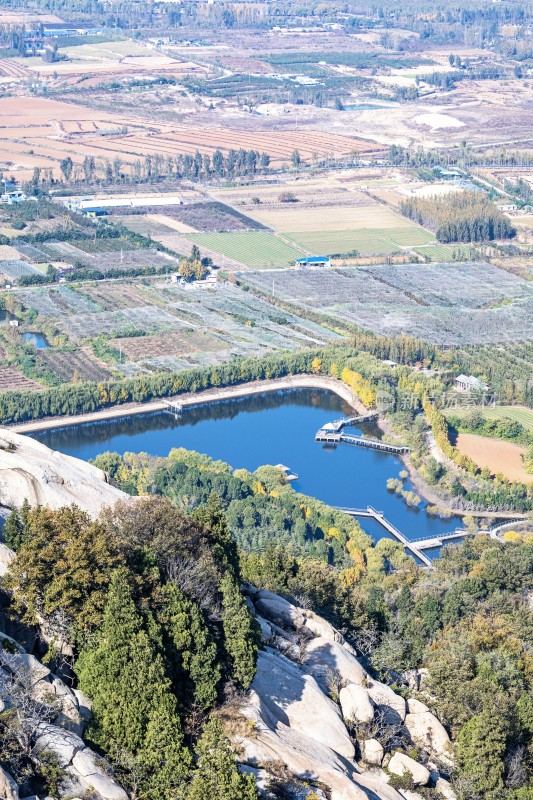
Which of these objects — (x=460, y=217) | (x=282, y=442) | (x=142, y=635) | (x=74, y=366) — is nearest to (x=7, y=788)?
(x=142, y=635)

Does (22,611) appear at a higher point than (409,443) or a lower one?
higher

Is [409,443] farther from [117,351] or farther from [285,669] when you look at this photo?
[285,669]

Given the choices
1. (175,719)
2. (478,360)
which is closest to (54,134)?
(478,360)

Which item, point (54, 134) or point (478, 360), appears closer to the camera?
point (478, 360)

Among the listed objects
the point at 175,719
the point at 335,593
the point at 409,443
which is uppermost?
the point at 175,719

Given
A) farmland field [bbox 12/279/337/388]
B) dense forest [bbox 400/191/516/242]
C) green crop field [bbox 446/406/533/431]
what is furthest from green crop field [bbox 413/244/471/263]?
green crop field [bbox 446/406/533/431]

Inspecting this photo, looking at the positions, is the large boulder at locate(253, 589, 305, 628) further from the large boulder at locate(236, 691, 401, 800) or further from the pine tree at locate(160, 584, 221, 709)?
the pine tree at locate(160, 584, 221, 709)

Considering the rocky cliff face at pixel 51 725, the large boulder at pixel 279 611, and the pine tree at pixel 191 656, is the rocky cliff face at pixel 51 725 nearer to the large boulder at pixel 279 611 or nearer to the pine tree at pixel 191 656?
the pine tree at pixel 191 656
